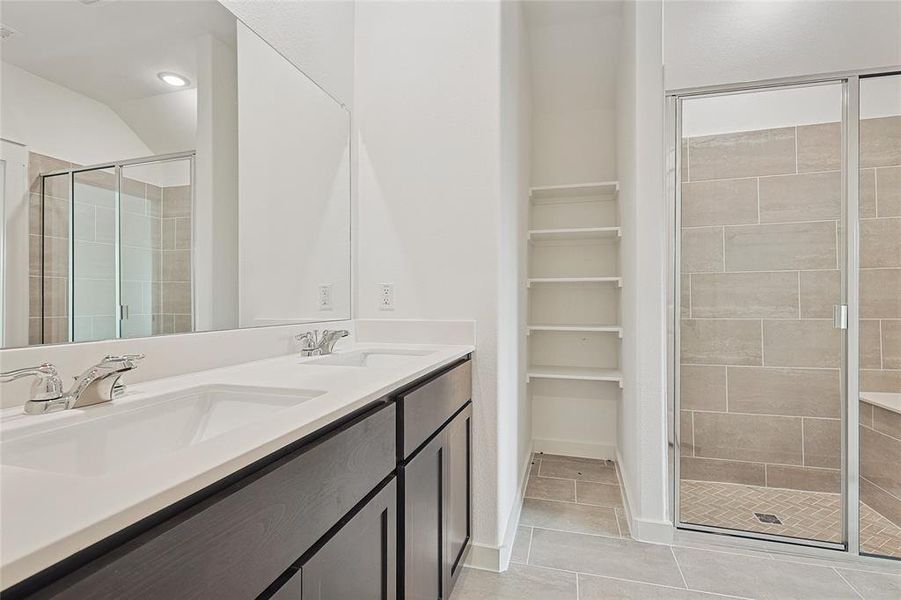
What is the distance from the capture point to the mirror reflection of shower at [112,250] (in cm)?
87

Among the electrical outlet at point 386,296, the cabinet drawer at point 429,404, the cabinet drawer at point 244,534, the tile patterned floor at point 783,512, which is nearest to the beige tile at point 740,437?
the tile patterned floor at point 783,512

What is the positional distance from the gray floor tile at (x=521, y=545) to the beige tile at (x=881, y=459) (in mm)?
1443

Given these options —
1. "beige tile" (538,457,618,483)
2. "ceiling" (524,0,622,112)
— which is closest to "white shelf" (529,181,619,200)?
"ceiling" (524,0,622,112)

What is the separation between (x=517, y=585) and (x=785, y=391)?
1464mm

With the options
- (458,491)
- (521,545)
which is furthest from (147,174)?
(521,545)

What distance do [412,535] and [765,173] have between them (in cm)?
213

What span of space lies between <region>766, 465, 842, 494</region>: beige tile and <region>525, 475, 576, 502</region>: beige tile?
94 centimetres

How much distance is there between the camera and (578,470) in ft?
9.55

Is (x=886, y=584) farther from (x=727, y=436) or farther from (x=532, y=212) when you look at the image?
(x=532, y=212)

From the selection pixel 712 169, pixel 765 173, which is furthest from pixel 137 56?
pixel 765 173

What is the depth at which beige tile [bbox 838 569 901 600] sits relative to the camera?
1.65m

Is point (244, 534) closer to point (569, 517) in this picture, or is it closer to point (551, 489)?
point (569, 517)

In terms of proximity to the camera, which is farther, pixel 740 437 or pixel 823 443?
pixel 740 437

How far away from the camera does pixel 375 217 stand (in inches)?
78.7
